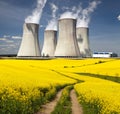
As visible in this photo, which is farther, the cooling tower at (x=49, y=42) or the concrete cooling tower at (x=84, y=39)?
the concrete cooling tower at (x=84, y=39)

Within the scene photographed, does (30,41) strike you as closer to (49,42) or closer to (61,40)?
(61,40)

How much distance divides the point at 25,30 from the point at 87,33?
21.7 metres

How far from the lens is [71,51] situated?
252 feet

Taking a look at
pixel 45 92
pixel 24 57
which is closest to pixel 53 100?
pixel 45 92

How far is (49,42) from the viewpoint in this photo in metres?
92.1

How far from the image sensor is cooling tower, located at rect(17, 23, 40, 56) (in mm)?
75438

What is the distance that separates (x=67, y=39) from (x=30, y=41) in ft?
28.4

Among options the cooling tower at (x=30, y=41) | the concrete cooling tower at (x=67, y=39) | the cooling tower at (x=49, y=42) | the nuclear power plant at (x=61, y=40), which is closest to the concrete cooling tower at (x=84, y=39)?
the cooling tower at (x=49, y=42)

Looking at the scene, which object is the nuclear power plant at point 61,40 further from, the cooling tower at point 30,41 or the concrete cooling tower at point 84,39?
the concrete cooling tower at point 84,39

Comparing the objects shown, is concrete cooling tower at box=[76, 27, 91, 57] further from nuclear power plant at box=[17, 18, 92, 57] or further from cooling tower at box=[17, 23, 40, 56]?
cooling tower at box=[17, 23, 40, 56]

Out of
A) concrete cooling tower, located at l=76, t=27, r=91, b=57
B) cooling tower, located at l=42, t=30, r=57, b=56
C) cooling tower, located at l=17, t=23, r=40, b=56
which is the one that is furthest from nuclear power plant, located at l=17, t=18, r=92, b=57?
concrete cooling tower, located at l=76, t=27, r=91, b=57

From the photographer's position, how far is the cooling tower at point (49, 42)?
92188mm

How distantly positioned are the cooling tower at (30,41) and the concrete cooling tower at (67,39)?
523 centimetres

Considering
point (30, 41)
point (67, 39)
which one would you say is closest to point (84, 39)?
point (67, 39)
